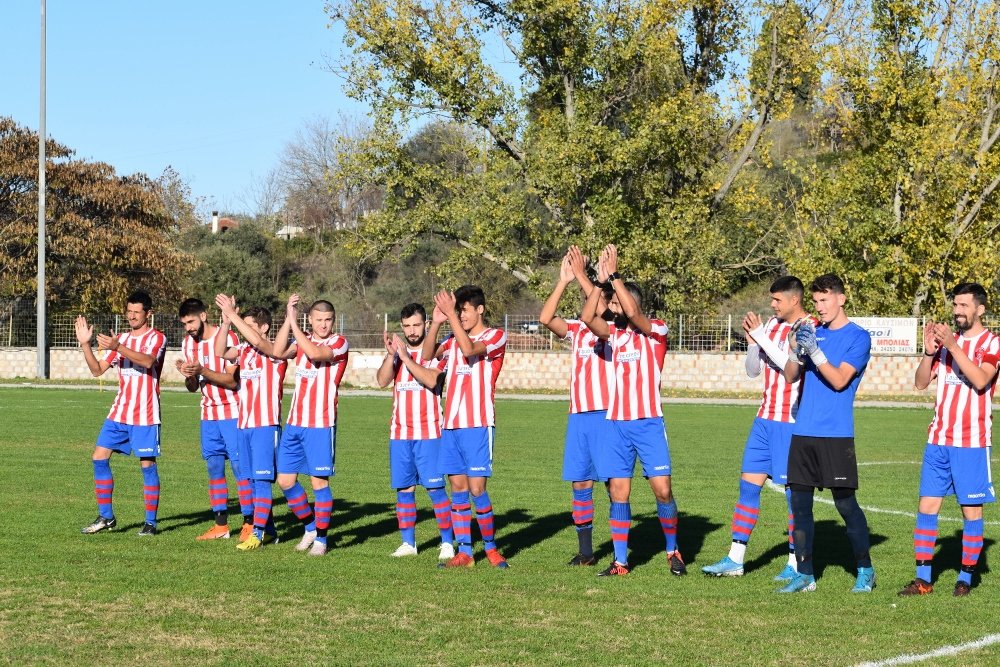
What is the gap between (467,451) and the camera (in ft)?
32.5

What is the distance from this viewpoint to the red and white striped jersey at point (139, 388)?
11.5 meters

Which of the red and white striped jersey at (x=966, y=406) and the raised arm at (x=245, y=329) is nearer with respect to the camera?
the red and white striped jersey at (x=966, y=406)

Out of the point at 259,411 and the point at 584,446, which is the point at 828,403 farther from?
the point at 259,411

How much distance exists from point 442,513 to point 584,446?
1312 millimetres

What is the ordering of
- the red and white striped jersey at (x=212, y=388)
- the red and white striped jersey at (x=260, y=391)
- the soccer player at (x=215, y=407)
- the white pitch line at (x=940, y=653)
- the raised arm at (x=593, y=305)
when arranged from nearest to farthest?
1. the white pitch line at (x=940, y=653)
2. the raised arm at (x=593, y=305)
3. the red and white striped jersey at (x=260, y=391)
4. the soccer player at (x=215, y=407)
5. the red and white striped jersey at (x=212, y=388)

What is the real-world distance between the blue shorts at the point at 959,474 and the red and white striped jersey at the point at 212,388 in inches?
234

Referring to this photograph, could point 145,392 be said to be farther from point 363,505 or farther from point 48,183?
point 48,183

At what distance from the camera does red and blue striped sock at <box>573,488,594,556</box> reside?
394 inches

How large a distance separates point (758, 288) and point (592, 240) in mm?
16287

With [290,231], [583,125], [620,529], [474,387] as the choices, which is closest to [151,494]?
[474,387]

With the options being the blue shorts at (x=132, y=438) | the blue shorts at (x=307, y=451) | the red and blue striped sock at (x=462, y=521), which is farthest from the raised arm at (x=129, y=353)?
the red and blue striped sock at (x=462, y=521)

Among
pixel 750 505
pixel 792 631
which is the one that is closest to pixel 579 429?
pixel 750 505

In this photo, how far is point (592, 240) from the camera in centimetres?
3803

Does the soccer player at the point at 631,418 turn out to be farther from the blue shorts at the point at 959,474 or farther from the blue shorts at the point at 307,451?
the blue shorts at the point at 307,451
